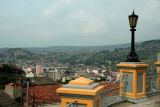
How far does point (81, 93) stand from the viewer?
3.44m

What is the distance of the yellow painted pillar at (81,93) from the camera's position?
3413 millimetres

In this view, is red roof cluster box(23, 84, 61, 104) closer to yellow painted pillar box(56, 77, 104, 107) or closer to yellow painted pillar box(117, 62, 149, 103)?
yellow painted pillar box(117, 62, 149, 103)

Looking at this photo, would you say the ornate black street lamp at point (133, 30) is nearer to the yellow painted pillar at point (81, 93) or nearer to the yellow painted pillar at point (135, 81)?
the yellow painted pillar at point (135, 81)

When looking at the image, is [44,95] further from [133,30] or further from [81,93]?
[81,93]

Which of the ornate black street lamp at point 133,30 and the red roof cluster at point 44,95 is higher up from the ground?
the ornate black street lamp at point 133,30

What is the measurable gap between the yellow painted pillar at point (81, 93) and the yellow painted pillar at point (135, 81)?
3.01 metres

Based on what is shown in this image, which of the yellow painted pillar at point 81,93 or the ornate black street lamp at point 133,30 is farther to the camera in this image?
the ornate black street lamp at point 133,30

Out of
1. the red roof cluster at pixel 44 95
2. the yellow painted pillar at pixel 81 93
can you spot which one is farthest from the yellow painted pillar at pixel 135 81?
the red roof cluster at pixel 44 95

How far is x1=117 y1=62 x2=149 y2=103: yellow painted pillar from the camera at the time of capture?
6281 millimetres

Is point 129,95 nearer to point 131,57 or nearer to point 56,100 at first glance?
point 131,57

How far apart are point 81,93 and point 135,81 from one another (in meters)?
3.43

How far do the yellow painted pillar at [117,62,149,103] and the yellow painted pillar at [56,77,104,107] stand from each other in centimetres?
301

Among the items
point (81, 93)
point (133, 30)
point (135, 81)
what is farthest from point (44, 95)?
point (81, 93)

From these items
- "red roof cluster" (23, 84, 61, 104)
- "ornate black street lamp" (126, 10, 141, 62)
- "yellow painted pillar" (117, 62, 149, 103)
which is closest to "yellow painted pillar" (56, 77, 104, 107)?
"yellow painted pillar" (117, 62, 149, 103)
